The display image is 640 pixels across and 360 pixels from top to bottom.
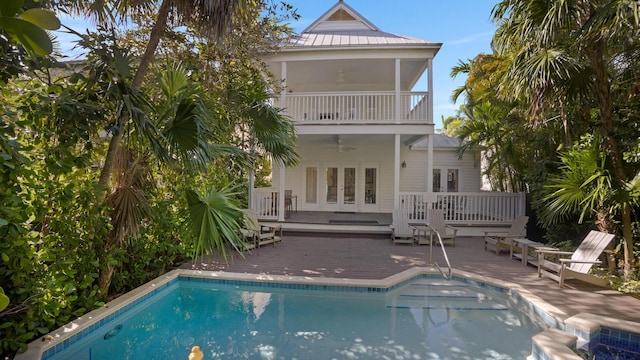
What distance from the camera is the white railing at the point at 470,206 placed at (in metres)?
11.6

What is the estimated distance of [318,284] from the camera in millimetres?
6363

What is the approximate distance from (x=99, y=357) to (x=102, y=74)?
11.2ft

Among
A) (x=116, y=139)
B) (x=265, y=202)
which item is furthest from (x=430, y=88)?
(x=116, y=139)

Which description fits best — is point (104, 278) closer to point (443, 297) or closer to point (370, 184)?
point (443, 297)

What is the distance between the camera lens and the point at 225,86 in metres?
8.02

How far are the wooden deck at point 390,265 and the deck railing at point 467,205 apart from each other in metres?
1.28

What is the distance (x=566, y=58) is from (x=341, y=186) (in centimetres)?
1008

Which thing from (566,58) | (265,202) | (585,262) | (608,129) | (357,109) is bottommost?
(585,262)

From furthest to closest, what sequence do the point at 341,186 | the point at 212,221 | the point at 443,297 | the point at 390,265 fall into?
the point at 341,186 < the point at 390,265 < the point at 443,297 < the point at 212,221

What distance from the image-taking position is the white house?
11.7 meters

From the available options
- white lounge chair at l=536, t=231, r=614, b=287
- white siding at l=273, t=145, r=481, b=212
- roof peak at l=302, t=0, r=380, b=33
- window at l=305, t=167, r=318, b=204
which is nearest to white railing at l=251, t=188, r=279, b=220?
white siding at l=273, t=145, r=481, b=212

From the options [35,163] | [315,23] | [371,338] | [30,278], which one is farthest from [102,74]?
[315,23]

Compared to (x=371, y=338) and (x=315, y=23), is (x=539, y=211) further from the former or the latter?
(x=315, y=23)

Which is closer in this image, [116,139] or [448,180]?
[116,139]
